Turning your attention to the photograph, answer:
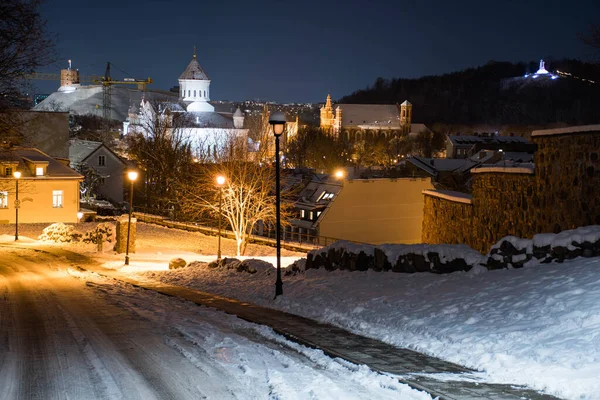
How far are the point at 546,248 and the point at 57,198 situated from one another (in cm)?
4260

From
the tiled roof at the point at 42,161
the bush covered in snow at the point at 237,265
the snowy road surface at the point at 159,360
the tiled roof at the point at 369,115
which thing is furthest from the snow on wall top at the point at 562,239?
the tiled roof at the point at 369,115

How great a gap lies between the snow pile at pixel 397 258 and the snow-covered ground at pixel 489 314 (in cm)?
34

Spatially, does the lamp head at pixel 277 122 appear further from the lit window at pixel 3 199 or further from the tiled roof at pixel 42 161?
the tiled roof at pixel 42 161

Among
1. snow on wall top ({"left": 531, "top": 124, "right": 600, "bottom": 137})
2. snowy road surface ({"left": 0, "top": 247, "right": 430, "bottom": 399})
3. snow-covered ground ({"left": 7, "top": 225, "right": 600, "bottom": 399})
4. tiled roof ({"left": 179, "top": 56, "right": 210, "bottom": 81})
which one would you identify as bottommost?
snowy road surface ({"left": 0, "top": 247, "right": 430, "bottom": 399})

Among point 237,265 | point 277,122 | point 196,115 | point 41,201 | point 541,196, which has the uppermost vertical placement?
point 196,115

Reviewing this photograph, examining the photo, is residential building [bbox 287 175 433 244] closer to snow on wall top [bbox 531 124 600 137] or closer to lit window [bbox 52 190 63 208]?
lit window [bbox 52 190 63 208]

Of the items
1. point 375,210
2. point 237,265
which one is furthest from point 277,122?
point 375,210

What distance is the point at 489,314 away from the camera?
33.6 ft

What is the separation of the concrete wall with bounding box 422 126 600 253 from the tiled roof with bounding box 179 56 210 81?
139 metres

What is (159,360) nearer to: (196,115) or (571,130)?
(571,130)

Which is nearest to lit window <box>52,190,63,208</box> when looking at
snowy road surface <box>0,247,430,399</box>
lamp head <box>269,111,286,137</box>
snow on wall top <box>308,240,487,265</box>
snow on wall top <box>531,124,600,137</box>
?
snowy road surface <box>0,247,430,399</box>

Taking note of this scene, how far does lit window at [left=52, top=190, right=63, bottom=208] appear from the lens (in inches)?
1917

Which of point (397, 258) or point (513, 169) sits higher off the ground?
point (513, 169)

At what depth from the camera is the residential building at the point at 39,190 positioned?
1821 inches
